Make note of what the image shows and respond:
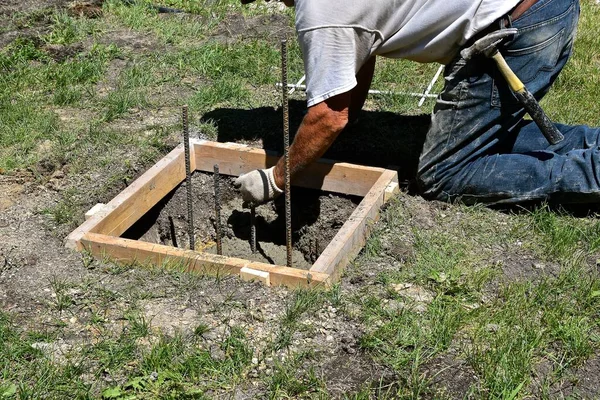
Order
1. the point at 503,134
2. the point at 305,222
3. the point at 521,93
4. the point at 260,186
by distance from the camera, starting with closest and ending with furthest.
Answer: the point at 521,93, the point at 260,186, the point at 503,134, the point at 305,222

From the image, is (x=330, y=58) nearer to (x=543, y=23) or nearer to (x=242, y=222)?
(x=543, y=23)

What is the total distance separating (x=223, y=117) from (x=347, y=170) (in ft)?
4.08

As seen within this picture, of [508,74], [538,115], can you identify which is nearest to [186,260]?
[508,74]

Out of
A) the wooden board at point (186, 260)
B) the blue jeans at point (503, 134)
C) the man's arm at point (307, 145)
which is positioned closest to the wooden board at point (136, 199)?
the wooden board at point (186, 260)

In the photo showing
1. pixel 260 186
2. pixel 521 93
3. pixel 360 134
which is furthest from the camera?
pixel 360 134

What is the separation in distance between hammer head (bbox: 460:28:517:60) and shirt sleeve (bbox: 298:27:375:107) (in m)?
0.51

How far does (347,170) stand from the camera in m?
4.46

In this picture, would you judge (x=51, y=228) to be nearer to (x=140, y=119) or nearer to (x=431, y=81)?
(x=140, y=119)

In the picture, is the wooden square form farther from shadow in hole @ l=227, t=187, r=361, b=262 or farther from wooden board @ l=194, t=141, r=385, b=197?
shadow in hole @ l=227, t=187, r=361, b=262

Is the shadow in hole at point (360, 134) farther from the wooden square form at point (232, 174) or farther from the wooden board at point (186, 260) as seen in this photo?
the wooden board at point (186, 260)

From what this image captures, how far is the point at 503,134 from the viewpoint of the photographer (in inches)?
166

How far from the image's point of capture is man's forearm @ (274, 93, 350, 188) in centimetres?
373

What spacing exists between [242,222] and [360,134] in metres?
0.95

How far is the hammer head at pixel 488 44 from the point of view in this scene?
3.77m
